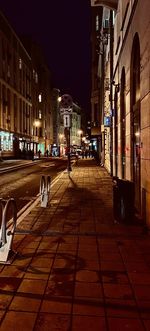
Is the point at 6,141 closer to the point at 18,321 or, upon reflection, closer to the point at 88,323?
the point at 18,321

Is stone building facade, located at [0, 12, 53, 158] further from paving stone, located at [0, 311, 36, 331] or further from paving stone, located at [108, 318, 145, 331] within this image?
paving stone, located at [108, 318, 145, 331]

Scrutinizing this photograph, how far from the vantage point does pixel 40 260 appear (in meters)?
5.77

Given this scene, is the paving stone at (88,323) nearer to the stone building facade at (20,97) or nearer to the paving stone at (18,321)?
the paving stone at (18,321)

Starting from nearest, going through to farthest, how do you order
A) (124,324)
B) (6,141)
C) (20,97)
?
1. (124,324)
2. (6,141)
3. (20,97)

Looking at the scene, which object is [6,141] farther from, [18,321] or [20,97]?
[18,321]

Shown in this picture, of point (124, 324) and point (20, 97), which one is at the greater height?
point (20, 97)

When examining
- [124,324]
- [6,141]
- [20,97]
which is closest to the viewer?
[124,324]

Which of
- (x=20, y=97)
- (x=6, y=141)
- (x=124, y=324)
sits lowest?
(x=124, y=324)

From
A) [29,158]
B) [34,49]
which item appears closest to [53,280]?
[29,158]

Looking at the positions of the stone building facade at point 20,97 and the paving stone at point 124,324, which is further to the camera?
the stone building facade at point 20,97

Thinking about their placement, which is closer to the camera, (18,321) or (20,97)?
(18,321)

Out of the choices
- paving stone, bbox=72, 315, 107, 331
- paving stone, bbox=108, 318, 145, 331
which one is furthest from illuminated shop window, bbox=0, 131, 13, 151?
paving stone, bbox=108, 318, 145, 331

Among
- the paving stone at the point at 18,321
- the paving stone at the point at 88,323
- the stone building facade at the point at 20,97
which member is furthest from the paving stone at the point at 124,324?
the stone building facade at the point at 20,97

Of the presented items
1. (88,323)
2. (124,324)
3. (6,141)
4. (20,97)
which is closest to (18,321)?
(88,323)
